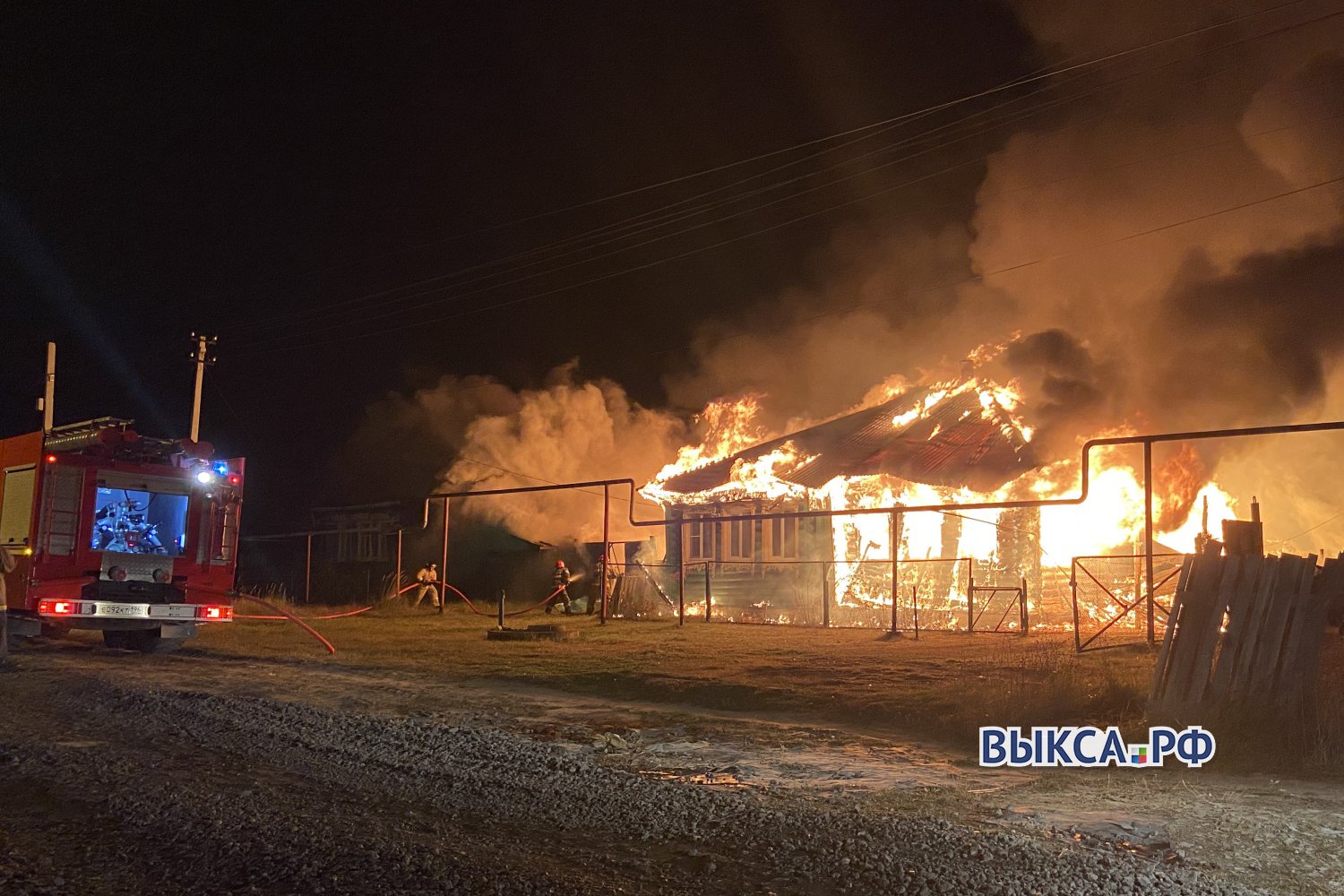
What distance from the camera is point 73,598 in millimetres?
11758

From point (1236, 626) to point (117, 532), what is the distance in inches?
481

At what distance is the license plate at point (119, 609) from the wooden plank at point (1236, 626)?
11.6m

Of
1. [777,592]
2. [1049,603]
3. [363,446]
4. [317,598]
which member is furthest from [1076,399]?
[363,446]

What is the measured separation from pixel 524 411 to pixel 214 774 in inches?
998

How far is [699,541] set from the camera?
25.9 meters

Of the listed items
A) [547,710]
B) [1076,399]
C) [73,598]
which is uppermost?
[1076,399]

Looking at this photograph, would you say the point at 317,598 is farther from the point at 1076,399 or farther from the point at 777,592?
the point at 1076,399

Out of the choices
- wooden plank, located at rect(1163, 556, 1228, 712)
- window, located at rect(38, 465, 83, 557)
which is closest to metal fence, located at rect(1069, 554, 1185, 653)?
wooden plank, located at rect(1163, 556, 1228, 712)

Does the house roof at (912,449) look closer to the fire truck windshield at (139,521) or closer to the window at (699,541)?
the window at (699,541)

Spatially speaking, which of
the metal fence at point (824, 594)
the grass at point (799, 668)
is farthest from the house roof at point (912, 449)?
the grass at point (799, 668)

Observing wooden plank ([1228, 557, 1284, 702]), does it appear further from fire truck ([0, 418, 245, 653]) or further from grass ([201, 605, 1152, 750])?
fire truck ([0, 418, 245, 653])

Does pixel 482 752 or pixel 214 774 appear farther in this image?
pixel 482 752

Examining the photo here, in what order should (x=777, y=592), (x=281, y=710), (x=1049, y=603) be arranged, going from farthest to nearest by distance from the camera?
(x=777, y=592) → (x=1049, y=603) → (x=281, y=710)

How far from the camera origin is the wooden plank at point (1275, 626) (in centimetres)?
727
